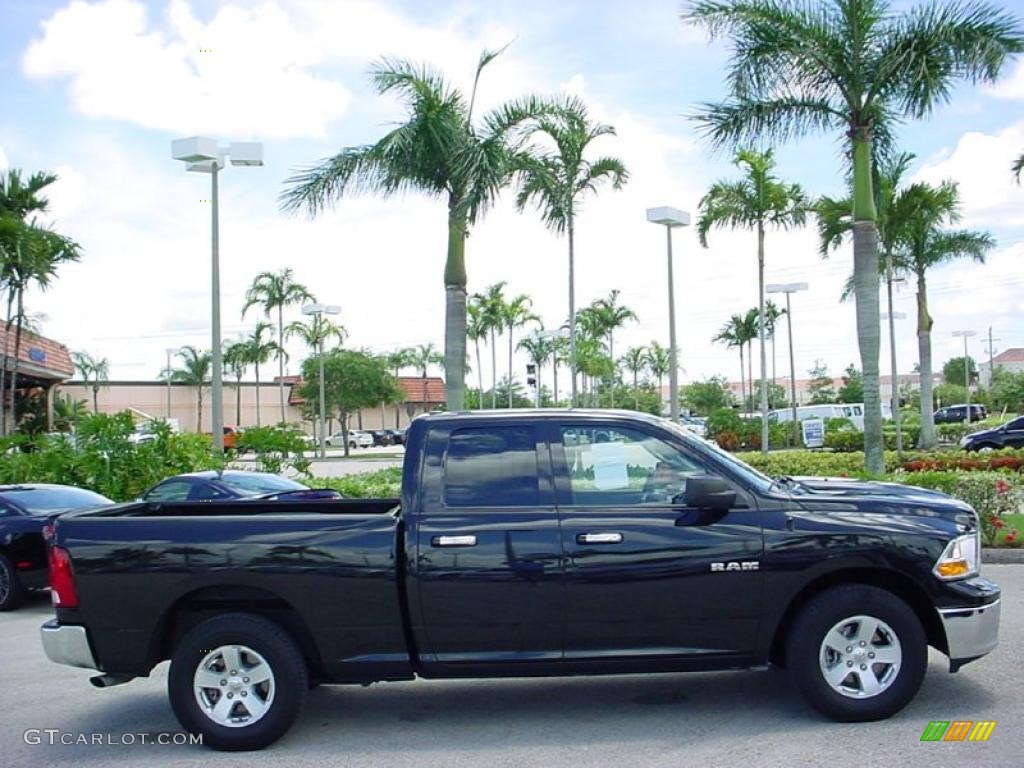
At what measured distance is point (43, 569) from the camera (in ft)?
38.5

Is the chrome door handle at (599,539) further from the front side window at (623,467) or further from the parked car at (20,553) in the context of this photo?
the parked car at (20,553)

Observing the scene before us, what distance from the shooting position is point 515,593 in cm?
606

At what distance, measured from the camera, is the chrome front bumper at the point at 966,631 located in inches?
241

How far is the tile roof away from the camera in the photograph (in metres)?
33.8

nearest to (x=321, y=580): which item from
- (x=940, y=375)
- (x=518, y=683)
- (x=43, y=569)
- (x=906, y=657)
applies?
(x=518, y=683)

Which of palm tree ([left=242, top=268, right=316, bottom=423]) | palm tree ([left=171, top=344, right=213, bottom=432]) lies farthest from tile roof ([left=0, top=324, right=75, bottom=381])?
palm tree ([left=171, top=344, right=213, bottom=432])

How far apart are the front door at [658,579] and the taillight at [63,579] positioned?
2.92 metres

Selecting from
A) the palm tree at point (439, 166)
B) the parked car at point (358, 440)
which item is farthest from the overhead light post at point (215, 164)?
the parked car at point (358, 440)

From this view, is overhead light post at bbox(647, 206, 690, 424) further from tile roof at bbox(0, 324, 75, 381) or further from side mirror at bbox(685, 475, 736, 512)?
tile roof at bbox(0, 324, 75, 381)

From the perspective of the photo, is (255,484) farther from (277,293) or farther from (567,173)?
(277,293)

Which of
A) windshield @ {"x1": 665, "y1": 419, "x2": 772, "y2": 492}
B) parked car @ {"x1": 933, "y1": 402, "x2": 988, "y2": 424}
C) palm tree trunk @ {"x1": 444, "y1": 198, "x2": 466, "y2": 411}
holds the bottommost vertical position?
windshield @ {"x1": 665, "y1": 419, "x2": 772, "y2": 492}

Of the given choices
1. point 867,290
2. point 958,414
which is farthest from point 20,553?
point 958,414

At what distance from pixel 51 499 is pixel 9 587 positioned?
130 centimetres

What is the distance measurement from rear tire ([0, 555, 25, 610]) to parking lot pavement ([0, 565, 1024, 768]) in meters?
3.96
